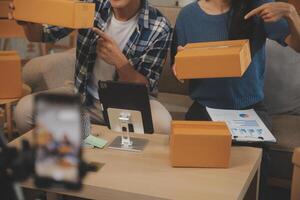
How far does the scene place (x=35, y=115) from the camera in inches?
17.3

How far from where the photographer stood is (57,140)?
44 centimetres

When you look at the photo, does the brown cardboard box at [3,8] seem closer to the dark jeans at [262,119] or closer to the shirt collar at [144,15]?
the shirt collar at [144,15]

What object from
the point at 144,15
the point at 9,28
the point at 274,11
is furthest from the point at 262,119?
the point at 9,28

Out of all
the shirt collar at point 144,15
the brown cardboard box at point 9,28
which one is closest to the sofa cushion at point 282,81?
the shirt collar at point 144,15

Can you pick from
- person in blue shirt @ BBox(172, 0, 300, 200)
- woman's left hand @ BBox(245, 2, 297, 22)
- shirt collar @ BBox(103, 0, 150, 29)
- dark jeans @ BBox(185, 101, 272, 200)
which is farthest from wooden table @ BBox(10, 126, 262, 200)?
shirt collar @ BBox(103, 0, 150, 29)

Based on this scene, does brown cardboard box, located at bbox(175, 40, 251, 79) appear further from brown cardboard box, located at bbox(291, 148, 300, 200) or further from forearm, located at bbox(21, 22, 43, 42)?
forearm, located at bbox(21, 22, 43, 42)

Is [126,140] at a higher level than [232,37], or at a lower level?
lower

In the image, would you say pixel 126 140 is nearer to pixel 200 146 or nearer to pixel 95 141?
pixel 95 141

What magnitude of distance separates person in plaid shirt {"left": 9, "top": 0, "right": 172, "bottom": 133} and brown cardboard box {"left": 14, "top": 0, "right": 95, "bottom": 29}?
1.00ft

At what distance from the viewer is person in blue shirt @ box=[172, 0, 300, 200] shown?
6.04 feet

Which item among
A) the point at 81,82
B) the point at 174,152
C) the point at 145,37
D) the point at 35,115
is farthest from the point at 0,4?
the point at 35,115

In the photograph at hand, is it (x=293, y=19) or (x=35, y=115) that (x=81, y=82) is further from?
(x=35, y=115)

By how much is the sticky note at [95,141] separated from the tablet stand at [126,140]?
0.10 ft

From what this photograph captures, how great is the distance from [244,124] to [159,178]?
0.55m
